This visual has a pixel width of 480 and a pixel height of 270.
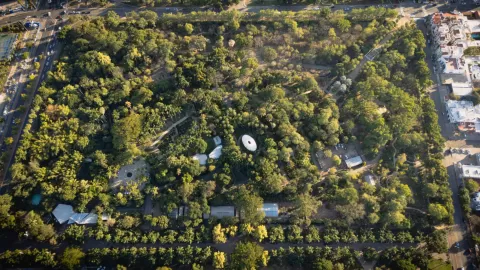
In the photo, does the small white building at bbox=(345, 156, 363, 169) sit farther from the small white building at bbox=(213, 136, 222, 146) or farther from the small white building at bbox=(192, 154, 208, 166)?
the small white building at bbox=(192, 154, 208, 166)

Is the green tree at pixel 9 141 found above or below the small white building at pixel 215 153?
above

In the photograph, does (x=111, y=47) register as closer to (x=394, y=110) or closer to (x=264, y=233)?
(x=264, y=233)

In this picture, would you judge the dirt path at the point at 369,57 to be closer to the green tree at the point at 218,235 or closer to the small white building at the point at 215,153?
the small white building at the point at 215,153

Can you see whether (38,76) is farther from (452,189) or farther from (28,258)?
(452,189)

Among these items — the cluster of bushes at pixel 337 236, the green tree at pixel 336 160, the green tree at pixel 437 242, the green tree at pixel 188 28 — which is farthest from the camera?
the green tree at pixel 188 28

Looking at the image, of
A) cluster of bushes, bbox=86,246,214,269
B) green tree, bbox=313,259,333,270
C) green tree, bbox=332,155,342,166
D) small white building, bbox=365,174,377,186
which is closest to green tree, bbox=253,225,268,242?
cluster of bushes, bbox=86,246,214,269

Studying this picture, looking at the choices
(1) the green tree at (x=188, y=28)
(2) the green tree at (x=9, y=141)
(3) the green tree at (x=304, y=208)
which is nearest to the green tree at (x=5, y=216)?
(2) the green tree at (x=9, y=141)

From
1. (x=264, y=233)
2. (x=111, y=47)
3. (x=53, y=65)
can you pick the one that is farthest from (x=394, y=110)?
(x=53, y=65)
